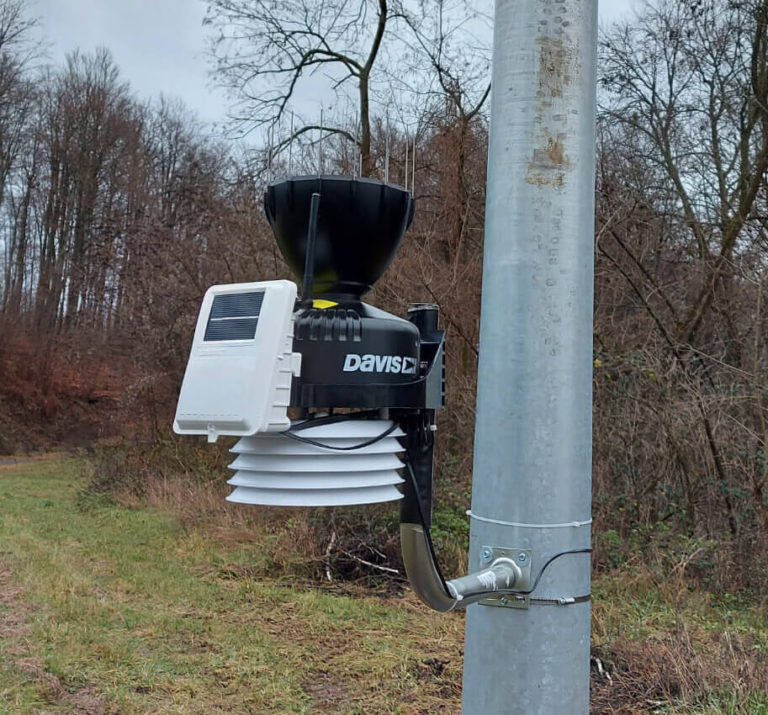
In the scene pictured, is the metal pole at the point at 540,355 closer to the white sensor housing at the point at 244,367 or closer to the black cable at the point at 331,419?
the black cable at the point at 331,419

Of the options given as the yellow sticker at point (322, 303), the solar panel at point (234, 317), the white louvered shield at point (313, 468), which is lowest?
the white louvered shield at point (313, 468)

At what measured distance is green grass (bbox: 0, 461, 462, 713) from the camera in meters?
4.39

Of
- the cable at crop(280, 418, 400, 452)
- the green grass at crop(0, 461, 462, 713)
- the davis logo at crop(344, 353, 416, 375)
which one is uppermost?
the davis logo at crop(344, 353, 416, 375)

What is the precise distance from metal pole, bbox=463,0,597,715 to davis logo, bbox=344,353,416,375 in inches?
5.8

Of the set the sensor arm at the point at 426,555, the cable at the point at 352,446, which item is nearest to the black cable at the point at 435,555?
the sensor arm at the point at 426,555

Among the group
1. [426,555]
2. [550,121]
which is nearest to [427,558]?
[426,555]

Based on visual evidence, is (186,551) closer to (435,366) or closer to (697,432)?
(697,432)

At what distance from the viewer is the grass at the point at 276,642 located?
4250 mm

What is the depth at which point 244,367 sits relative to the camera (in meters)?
1.15

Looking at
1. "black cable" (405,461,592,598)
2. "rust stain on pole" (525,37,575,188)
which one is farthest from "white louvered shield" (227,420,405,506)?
"rust stain on pole" (525,37,575,188)

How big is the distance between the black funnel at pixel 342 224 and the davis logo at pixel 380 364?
17 cm

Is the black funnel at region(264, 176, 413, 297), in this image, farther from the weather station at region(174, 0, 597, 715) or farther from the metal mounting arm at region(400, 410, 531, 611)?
the metal mounting arm at region(400, 410, 531, 611)

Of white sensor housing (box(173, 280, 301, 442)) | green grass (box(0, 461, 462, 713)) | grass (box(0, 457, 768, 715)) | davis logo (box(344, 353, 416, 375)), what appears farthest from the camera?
green grass (box(0, 461, 462, 713))

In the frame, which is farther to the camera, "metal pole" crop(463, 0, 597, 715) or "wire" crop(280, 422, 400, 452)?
"metal pole" crop(463, 0, 597, 715)
